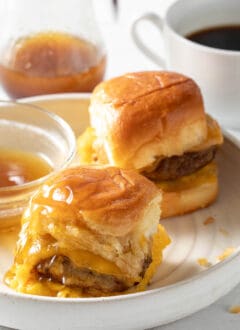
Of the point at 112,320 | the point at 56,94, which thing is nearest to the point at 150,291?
the point at 112,320

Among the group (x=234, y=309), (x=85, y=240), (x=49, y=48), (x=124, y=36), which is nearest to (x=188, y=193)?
(x=234, y=309)

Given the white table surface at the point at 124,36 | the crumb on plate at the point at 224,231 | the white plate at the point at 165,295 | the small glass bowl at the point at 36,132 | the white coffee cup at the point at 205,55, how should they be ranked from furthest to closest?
the white table surface at the point at 124,36
the white coffee cup at the point at 205,55
the small glass bowl at the point at 36,132
the crumb on plate at the point at 224,231
the white plate at the point at 165,295

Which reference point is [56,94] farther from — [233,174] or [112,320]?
[112,320]

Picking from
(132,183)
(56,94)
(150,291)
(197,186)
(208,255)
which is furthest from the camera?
(56,94)

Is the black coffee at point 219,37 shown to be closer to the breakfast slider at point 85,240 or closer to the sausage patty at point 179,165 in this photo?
the sausage patty at point 179,165

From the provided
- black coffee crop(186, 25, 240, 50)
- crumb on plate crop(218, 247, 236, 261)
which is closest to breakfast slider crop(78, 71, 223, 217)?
crumb on plate crop(218, 247, 236, 261)

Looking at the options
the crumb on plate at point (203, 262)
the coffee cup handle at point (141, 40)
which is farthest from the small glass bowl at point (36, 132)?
the coffee cup handle at point (141, 40)
